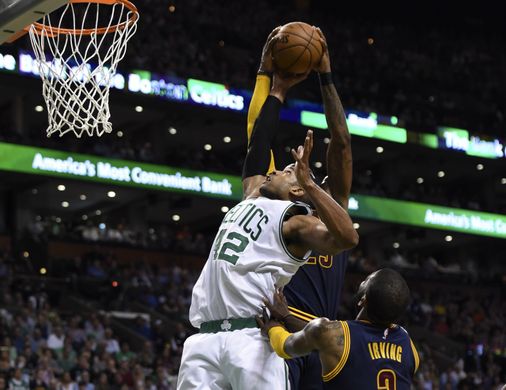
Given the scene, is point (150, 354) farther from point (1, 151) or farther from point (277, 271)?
point (277, 271)

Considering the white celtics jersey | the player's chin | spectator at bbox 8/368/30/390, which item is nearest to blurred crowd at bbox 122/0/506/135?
spectator at bbox 8/368/30/390

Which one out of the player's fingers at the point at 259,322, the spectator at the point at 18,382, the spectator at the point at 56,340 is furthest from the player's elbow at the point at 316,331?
the spectator at the point at 56,340

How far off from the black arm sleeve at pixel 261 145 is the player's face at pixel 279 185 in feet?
0.81

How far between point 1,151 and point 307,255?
740 inches

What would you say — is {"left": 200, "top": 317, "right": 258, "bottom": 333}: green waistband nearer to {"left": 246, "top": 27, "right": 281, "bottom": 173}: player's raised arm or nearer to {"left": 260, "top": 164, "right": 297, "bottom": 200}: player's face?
{"left": 260, "top": 164, "right": 297, "bottom": 200}: player's face

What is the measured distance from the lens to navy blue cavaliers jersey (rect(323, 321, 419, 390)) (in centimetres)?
493

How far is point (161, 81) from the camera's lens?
24.8 meters

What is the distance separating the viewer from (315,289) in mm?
5625

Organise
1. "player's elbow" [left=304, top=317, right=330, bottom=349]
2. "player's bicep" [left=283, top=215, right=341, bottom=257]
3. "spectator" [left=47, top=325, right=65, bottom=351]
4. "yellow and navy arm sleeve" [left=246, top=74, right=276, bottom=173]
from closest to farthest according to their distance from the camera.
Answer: "player's elbow" [left=304, top=317, right=330, bottom=349] < "player's bicep" [left=283, top=215, right=341, bottom=257] < "yellow and navy arm sleeve" [left=246, top=74, right=276, bottom=173] < "spectator" [left=47, top=325, right=65, bottom=351]

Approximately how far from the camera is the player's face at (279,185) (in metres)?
5.36

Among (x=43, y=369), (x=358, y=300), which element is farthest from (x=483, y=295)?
(x=358, y=300)

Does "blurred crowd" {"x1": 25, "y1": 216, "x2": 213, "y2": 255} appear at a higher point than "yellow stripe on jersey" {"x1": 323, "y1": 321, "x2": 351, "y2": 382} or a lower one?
higher

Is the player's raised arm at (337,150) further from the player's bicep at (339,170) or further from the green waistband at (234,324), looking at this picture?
the green waistband at (234,324)

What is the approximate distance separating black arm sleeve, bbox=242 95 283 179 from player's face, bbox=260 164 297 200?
246mm
